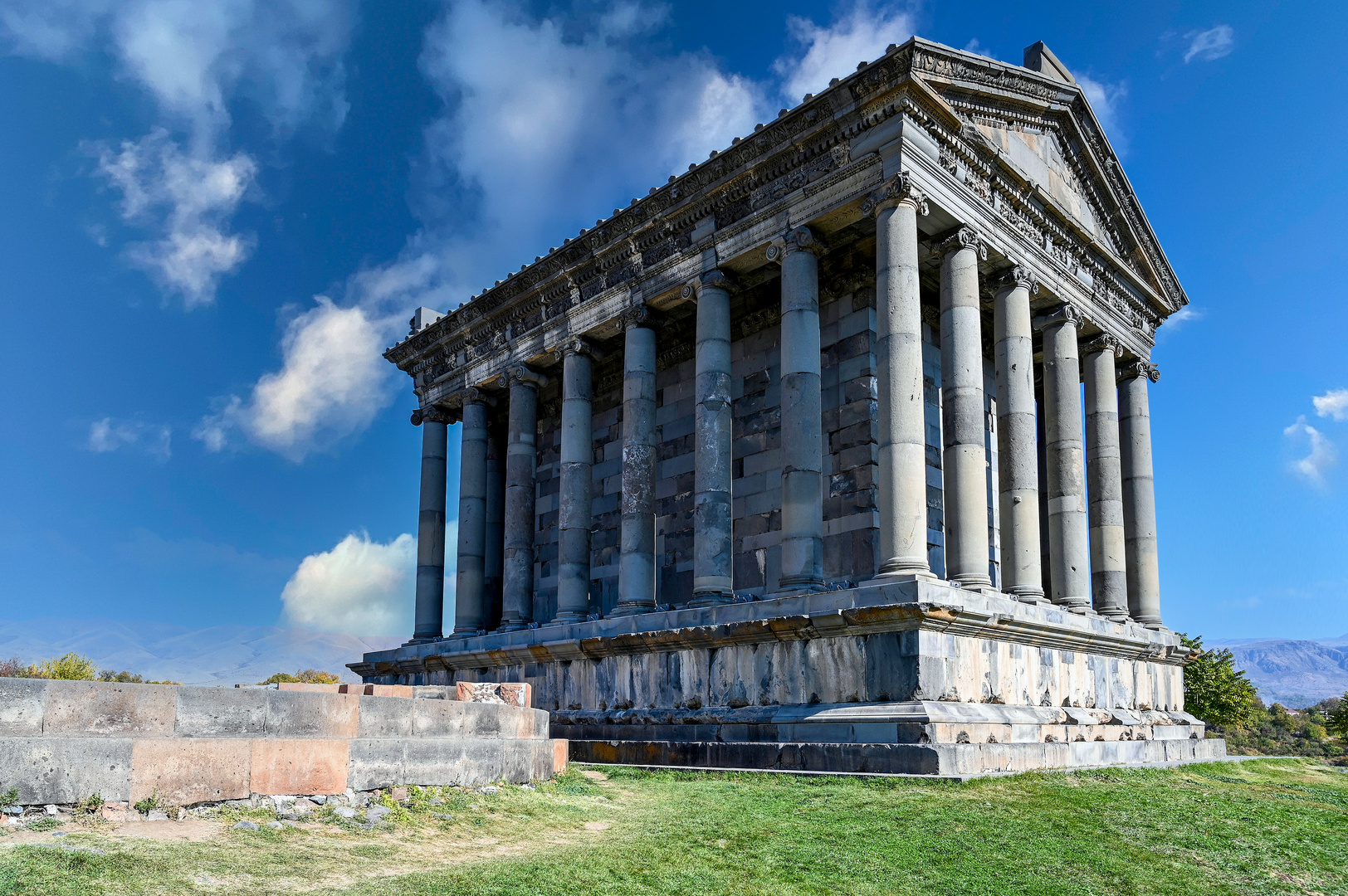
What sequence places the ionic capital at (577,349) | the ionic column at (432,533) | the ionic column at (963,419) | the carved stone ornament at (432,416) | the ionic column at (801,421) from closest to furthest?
the ionic column at (963,419)
the ionic column at (801,421)
the ionic capital at (577,349)
the ionic column at (432,533)
the carved stone ornament at (432,416)

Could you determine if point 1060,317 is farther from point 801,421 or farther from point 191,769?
point 191,769

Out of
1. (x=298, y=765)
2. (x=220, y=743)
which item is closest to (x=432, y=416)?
(x=298, y=765)

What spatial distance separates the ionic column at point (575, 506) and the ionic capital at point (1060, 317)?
11.8 metres

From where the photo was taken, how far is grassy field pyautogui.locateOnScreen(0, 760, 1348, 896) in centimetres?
866

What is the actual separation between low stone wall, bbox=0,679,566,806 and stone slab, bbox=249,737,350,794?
1 centimetres

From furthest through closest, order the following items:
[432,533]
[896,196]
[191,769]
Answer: [432,533]
[896,196]
[191,769]

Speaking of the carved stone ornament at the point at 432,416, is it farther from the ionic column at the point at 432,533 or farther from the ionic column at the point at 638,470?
the ionic column at the point at 638,470

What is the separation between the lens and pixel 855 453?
24.2 m

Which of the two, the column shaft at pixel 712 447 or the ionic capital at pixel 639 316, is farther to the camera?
the ionic capital at pixel 639 316

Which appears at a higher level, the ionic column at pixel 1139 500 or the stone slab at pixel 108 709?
the ionic column at pixel 1139 500

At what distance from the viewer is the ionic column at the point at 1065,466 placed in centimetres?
2464

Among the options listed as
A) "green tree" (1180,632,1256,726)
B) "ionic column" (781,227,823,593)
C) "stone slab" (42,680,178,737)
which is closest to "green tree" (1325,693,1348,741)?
"green tree" (1180,632,1256,726)

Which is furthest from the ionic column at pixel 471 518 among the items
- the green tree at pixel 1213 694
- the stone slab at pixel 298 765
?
the green tree at pixel 1213 694

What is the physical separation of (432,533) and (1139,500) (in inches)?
837
